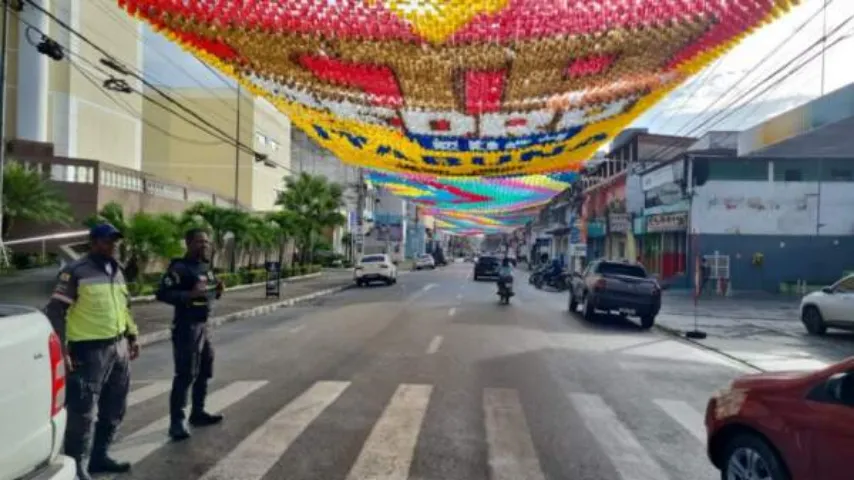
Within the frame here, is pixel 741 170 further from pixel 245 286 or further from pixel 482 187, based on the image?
pixel 245 286

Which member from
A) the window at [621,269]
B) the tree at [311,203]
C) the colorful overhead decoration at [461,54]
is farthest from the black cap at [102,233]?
the tree at [311,203]

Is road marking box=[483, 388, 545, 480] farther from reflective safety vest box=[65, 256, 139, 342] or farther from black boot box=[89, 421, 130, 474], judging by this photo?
reflective safety vest box=[65, 256, 139, 342]

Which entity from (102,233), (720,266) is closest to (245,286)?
(720,266)

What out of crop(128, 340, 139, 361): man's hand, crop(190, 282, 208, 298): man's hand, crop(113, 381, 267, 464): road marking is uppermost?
crop(190, 282, 208, 298): man's hand

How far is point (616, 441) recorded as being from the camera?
6801mm

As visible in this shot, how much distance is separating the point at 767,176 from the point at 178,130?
3837 centimetres

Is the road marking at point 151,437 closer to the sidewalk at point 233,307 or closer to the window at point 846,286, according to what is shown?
the sidewalk at point 233,307

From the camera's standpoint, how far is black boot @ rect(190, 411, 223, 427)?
7.09 meters

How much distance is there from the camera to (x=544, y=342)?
14.5m

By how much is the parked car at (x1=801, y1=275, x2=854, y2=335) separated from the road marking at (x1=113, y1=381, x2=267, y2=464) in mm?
14412

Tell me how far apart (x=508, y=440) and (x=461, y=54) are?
725 centimetres

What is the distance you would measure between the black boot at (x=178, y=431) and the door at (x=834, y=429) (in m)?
5.07

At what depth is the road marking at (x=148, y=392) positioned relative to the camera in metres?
8.37

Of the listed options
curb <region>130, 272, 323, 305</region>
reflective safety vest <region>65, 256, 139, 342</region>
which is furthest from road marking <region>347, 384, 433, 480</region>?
curb <region>130, 272, 323, 305</region>
